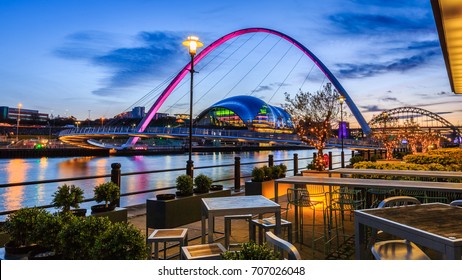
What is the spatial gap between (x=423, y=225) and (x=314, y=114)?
1308cm

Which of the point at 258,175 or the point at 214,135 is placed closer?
the point at 258,175

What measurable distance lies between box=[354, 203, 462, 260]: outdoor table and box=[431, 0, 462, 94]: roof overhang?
287 cm

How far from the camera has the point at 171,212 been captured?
6.72 metres

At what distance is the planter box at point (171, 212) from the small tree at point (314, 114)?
828cm

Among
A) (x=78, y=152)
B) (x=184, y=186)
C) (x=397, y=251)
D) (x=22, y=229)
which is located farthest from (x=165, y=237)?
(x=78, y=152)

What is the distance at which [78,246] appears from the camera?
3.02m

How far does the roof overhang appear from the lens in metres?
5.00

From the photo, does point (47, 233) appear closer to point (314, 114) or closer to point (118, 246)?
point (118, 246)

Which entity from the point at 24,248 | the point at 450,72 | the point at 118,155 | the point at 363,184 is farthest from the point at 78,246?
the point at 118,155

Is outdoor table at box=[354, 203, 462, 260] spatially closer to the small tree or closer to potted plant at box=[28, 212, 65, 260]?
potted plant at box=[28, 212, 65, 260]

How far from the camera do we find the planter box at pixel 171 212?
6.61 metres

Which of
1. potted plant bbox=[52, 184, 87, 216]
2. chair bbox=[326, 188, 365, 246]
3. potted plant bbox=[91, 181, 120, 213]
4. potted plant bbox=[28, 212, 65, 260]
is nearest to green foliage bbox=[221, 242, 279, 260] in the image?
potted plant bbox=[28, 212, 65, 260]
